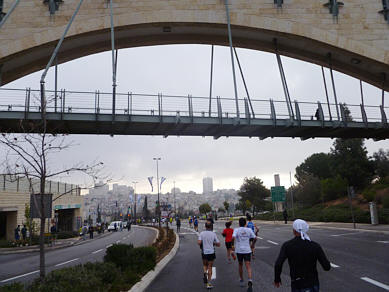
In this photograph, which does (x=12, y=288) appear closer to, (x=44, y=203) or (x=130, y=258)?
(x=130, y=258)

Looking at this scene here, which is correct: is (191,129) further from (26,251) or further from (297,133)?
(26,251)

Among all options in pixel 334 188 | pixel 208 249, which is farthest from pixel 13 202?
pixel 334 188

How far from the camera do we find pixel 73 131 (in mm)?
19656

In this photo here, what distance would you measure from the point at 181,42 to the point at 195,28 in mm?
1776

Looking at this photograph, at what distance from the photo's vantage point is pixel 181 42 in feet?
75.7

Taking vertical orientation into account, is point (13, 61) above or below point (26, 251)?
above

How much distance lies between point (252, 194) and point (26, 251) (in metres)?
61.3

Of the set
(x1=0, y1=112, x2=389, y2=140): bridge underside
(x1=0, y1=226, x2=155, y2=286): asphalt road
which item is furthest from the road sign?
(x1=0, y1=112, x2=389, y2=140): bridge underside

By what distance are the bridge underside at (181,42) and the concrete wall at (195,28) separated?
6 cm

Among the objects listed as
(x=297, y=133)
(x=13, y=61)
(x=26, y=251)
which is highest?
(x=13, y=61)

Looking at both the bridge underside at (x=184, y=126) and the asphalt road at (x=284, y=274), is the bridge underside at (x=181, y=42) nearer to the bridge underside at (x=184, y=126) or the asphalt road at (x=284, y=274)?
the bridge underside at (x=184, y=126)

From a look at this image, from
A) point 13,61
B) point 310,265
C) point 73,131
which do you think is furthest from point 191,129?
point 310,265

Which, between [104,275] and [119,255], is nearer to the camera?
[104,275]

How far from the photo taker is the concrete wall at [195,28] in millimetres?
19616
